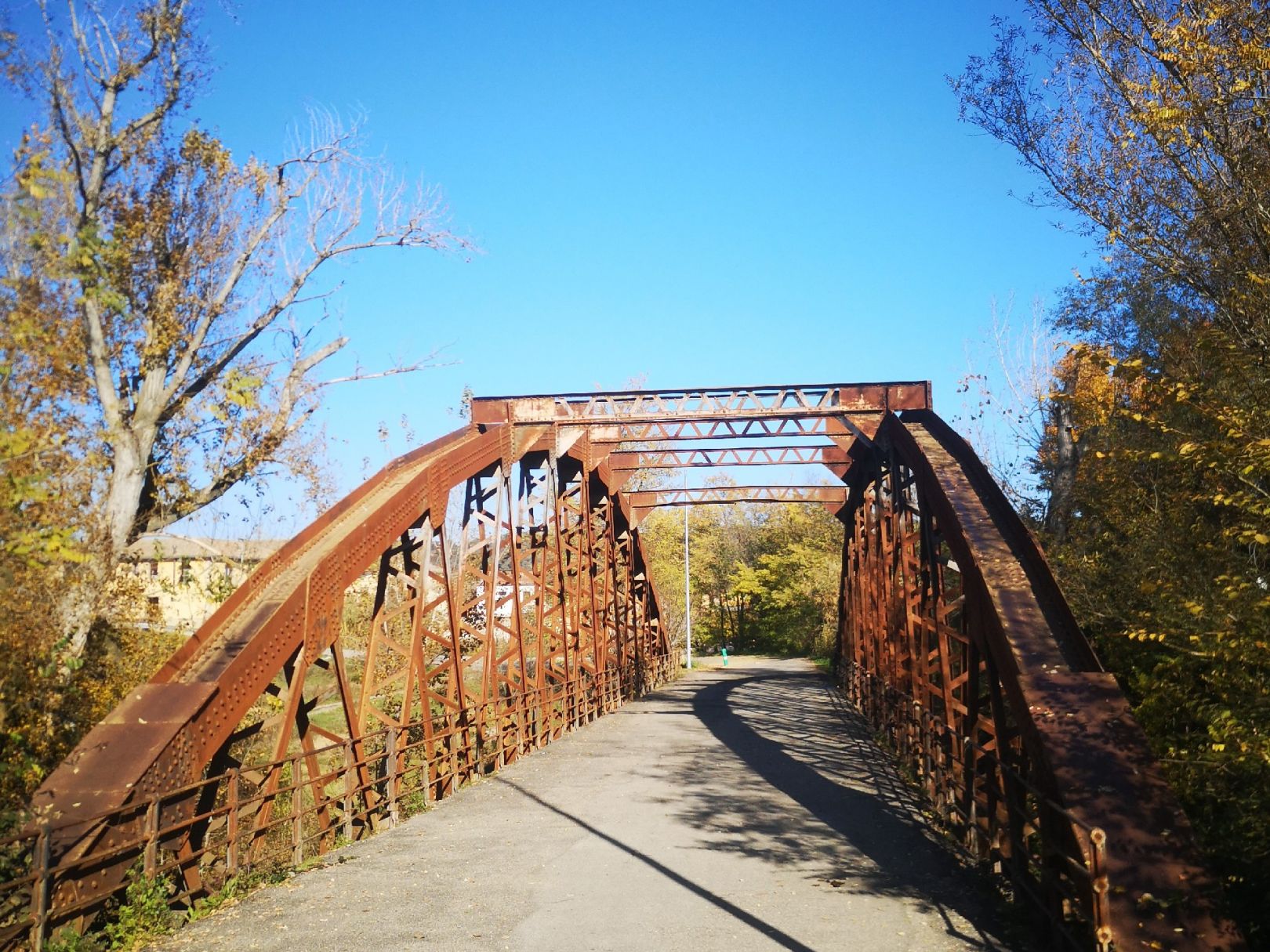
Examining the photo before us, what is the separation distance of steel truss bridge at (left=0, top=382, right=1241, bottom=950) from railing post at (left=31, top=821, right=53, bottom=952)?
15mm

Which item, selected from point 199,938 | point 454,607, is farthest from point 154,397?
point 199,938

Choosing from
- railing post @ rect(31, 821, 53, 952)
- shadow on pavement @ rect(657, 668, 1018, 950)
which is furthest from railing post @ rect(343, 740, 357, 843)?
railing post @ rect(31, 821, 53, 952)

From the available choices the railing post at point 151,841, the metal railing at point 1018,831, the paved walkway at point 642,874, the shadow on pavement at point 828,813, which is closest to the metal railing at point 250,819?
the railing post at point 151,841

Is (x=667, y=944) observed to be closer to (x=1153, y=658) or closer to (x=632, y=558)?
(x=1153, y=658)

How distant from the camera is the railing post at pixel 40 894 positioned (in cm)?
546

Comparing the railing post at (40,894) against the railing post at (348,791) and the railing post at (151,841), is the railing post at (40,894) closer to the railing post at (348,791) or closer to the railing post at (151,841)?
the railing post at (151,841)

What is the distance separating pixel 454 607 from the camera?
40.8 feet

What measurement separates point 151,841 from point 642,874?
357 cm

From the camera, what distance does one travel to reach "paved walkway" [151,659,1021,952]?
6312 millimetres

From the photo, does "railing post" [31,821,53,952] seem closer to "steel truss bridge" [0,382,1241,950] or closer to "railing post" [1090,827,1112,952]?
"steel truss bridge" [0,382,1241,950]

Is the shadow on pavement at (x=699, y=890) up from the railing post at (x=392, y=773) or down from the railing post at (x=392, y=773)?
down

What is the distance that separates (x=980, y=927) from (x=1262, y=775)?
2156 mm

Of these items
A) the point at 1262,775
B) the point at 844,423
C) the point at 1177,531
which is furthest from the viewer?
the point at 844,423

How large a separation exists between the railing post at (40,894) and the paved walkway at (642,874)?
845mm
